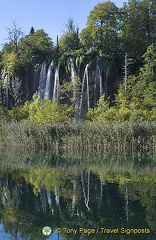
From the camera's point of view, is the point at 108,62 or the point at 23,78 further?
the point at 23,78

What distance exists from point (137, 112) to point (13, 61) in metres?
16.7

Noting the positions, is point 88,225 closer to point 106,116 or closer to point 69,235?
point 69,235

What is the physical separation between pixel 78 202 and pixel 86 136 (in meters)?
9.86

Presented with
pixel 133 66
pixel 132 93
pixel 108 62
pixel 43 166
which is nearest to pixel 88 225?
pixel 43 166

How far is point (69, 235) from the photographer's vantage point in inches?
180

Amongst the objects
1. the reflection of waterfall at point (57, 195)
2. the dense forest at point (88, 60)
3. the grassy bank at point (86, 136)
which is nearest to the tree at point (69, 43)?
the dense forest at point (88, 60)

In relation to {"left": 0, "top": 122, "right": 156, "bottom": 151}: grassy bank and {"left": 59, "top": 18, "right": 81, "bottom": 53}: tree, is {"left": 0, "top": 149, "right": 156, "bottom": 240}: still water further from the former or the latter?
{"left": 59, "top": 18, "right": 81, "bottom": 53}: tree

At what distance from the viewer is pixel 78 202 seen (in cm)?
620

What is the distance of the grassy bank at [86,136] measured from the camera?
15.4 m

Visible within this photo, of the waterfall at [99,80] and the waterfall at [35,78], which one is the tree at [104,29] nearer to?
the waterfall at [99,80]

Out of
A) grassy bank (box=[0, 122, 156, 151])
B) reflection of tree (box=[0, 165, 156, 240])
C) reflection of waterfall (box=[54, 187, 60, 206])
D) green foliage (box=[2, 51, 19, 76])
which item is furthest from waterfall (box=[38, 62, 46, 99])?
reflection of waterfall (box=[54, 187, 60, 206])

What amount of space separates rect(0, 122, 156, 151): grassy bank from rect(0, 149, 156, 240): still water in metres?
4.63

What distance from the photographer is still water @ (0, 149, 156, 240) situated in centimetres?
466

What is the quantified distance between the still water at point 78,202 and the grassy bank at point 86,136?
463cm
